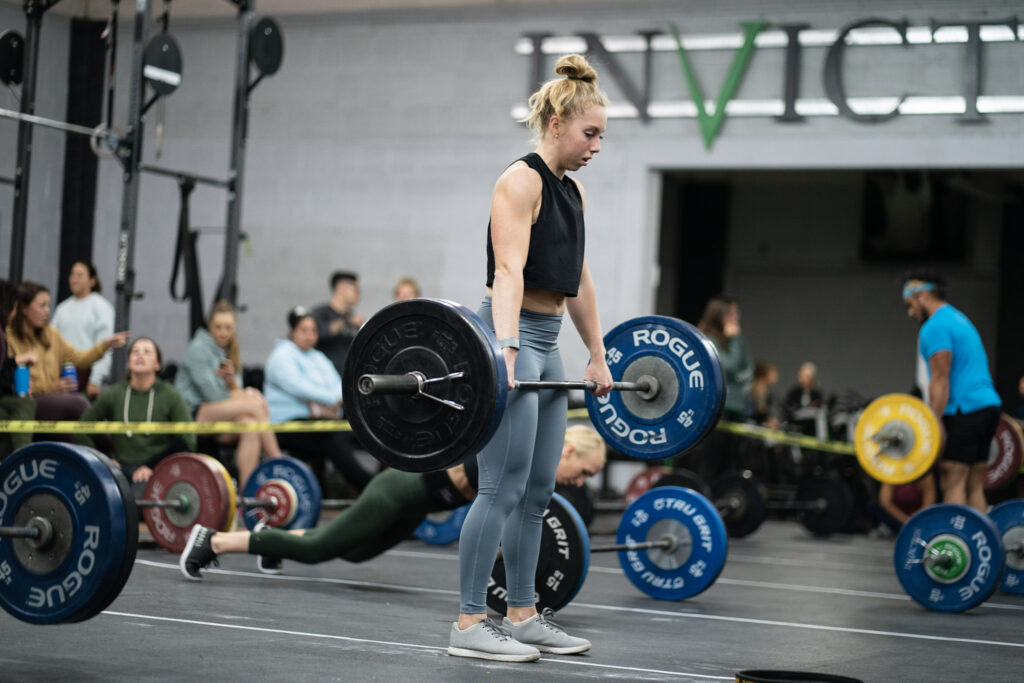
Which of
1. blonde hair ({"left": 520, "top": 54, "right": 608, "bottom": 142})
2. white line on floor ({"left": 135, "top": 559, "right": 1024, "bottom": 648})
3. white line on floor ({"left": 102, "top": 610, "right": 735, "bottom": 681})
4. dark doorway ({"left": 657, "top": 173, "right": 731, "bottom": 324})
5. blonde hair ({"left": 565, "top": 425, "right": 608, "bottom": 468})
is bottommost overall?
white line on floor ({"left": 135, "top": 559, "right": 1024, "bottom": 648})

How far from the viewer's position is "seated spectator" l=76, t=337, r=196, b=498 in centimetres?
595

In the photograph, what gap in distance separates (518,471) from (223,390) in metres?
4.09

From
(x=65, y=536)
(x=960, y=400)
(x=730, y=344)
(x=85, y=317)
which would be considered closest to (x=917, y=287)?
(x=960, y=400)

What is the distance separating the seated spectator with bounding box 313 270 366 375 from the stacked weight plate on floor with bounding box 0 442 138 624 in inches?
201

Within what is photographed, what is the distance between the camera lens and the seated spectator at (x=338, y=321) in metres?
8.05

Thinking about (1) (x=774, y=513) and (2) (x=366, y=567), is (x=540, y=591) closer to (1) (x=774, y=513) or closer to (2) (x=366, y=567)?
(2) (x=366, y=567)

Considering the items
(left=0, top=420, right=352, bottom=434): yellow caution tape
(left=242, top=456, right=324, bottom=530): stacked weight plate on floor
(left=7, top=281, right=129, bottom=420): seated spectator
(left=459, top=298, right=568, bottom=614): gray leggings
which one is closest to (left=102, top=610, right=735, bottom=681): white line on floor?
(left=459, top=298, right=568, bottom=614): gray leggings

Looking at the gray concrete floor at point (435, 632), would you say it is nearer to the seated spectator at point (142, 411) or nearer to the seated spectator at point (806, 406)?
the seated spectator at point (142, 411)

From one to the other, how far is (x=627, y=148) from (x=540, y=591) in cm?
626

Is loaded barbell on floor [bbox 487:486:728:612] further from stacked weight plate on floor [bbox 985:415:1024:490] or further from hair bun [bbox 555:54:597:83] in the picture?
stacked weight plate on floor [bbox 985:415:1024:490]

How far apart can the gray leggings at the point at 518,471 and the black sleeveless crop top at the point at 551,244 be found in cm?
9

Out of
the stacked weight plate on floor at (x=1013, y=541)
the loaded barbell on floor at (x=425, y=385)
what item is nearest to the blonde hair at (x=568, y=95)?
the loaded barbell on floor at (x=425, y=385)

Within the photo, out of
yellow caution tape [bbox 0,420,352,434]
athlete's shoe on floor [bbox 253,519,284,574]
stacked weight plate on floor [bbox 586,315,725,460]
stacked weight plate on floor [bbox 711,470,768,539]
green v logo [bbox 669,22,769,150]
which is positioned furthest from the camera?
green v logo [bbox 669,22,769,150]

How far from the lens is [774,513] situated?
10328mm
